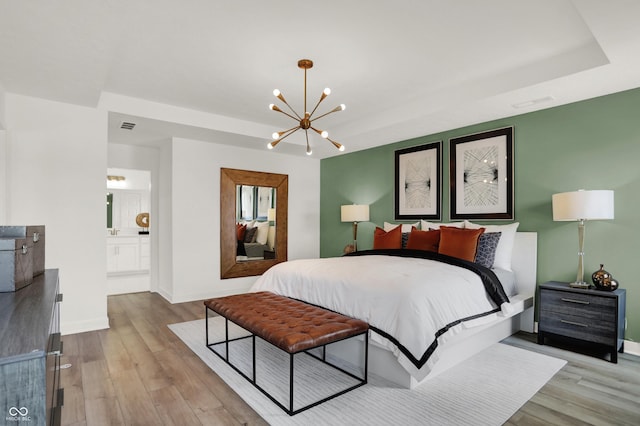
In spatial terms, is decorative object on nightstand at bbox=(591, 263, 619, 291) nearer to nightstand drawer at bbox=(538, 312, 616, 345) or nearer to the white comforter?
nightstand drawer at bbox=(538, 312, 616, 345)

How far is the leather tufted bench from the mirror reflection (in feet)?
8.60

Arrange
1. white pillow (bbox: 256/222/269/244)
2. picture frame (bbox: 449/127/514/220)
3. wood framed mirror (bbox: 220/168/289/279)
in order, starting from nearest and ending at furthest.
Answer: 1. picture frame (bbox: 449/127/514/220)
2. wood framed mirror (bbox: 220/168/289/279)
3. white pillow (bbox: 256/222/269/244)

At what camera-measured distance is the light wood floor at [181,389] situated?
215 cm

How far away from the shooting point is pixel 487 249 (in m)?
3.78

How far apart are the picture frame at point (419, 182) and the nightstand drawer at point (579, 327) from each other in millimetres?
1860

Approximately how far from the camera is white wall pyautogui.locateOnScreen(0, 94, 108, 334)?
350 centimetres

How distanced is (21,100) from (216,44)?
219 centimetres

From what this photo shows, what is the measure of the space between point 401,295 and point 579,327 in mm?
1885

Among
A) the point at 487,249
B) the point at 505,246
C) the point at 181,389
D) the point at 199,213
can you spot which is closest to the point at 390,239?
Result: the point at 487,249

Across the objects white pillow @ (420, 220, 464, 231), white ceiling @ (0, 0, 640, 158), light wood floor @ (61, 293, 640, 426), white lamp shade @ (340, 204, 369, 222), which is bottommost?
light wood floor @ (61, 293, 640, 426)

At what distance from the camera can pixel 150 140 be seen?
5277mm

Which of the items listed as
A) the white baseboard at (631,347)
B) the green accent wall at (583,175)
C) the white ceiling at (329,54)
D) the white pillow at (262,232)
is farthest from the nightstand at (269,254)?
→ the white baseboard at (631,347)

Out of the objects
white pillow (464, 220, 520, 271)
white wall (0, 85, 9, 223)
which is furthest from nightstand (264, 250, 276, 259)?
white pillow (464, 220, 520, 271)

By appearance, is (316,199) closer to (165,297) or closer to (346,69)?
(165,297)
